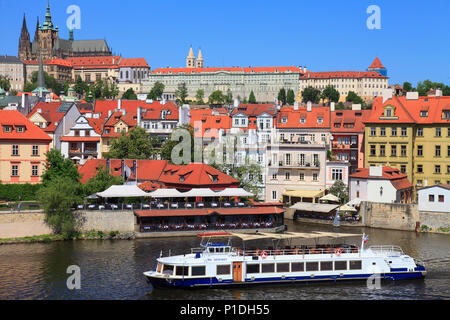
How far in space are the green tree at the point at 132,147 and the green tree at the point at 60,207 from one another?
23685mm

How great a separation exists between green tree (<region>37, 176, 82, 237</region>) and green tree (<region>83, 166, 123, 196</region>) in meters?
→ 4.30

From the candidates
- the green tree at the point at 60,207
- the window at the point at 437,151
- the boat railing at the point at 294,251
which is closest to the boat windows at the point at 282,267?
the boat railing at the point at 294,251

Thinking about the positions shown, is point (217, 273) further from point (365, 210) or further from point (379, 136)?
point (379, 136)

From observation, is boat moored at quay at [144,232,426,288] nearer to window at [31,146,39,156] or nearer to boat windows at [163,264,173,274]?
boat windows at [163,264,173,274]

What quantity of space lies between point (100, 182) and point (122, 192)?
3891mm

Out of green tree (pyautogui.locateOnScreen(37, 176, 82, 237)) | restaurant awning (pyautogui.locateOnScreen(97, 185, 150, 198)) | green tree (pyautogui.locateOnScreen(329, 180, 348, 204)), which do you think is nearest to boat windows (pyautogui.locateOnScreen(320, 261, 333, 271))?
restaurant awning (pyautogui.locateOnScreen(97, 185, 150, 198))

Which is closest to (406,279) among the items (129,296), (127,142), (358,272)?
(358,272)

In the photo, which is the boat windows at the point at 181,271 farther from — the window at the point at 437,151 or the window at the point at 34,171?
the window at the point at 437,151

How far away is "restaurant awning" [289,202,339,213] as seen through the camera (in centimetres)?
7060

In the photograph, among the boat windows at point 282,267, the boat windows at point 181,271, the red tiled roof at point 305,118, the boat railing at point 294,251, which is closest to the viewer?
the boat windows at point 181,271

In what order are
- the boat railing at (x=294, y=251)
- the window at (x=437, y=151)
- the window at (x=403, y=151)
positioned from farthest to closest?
the window at (x=403, y=151) → the window at (x=437, y=151) → the boat railing at (x=294, y=251)

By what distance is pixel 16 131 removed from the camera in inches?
2837

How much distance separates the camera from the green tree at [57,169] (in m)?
66.0

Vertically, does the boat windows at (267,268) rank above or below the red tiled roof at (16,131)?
below
